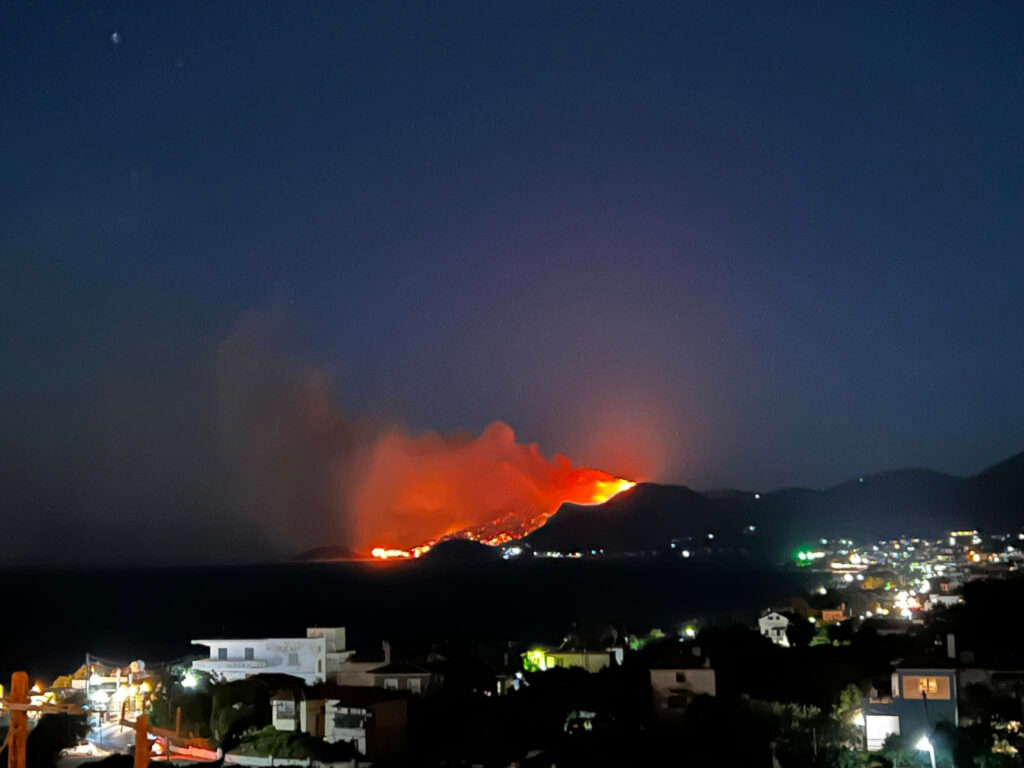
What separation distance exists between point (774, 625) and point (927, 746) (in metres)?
15.4

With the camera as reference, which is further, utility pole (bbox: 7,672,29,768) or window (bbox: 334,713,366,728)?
window (bbox: 334,713,366,728)

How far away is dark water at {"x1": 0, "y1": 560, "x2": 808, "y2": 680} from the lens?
4497 centimetres

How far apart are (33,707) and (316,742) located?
704cm

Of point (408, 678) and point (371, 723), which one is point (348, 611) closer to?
point (408, 678)


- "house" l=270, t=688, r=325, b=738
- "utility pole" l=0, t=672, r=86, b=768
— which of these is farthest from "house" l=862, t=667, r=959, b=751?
"utility pole" l=0, t=672, r=86, b=768

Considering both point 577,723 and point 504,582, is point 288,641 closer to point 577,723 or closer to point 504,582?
point 577,723

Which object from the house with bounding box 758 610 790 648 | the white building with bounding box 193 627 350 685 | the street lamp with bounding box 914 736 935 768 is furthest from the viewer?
the house with bounding box 758 610 790 648

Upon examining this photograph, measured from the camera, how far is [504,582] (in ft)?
359

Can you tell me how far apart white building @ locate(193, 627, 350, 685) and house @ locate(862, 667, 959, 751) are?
34.1ft

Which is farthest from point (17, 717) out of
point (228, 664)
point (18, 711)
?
point (228, 664)

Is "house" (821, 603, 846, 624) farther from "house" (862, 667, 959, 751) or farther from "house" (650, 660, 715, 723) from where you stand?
"house" (862, 667, 959, 751)

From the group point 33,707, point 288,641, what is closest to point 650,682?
point 288,641

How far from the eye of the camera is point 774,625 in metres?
29.8

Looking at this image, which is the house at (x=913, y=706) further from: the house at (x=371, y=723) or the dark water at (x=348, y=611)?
the dark water at (x=348, y=611)
